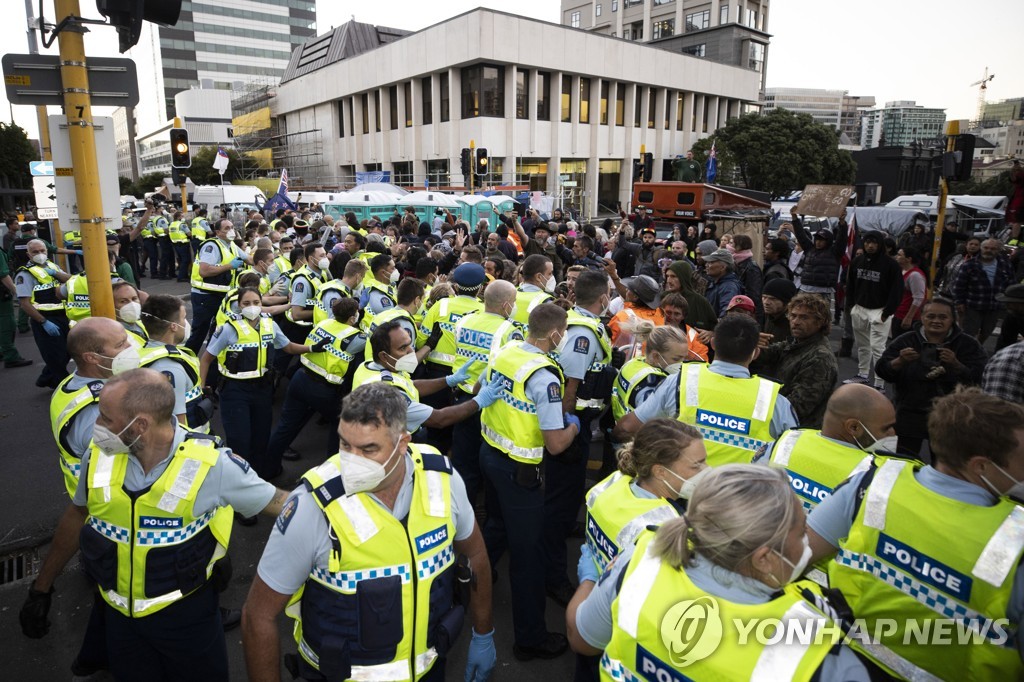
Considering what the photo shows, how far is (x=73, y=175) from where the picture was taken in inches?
168

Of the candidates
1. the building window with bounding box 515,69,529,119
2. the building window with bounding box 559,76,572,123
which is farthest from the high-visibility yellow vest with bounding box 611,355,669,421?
the building window with bounding box 559,76,572,123

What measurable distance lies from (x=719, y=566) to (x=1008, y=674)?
1.32m

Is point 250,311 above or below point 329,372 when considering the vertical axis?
above

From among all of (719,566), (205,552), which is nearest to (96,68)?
(205,552)

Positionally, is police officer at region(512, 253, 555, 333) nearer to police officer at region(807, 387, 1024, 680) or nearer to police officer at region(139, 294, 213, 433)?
police officer at region(139, 294, 213, 433)

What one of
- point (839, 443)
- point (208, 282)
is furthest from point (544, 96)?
point (839, 443)

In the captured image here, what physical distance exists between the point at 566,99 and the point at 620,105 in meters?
6.75

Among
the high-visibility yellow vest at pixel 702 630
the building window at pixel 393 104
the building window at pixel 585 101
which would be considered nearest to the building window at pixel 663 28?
the building window at pixel 585 101

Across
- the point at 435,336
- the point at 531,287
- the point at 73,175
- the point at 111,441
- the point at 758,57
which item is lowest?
the point at 435,336

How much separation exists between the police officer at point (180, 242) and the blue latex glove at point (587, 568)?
57.9ft

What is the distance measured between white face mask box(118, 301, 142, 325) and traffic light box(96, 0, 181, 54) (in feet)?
6.50

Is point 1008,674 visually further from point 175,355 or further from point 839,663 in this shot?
point 175,355

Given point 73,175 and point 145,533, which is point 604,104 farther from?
point 145,533

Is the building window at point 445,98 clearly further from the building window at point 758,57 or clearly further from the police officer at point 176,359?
the police officer at point 176,359
